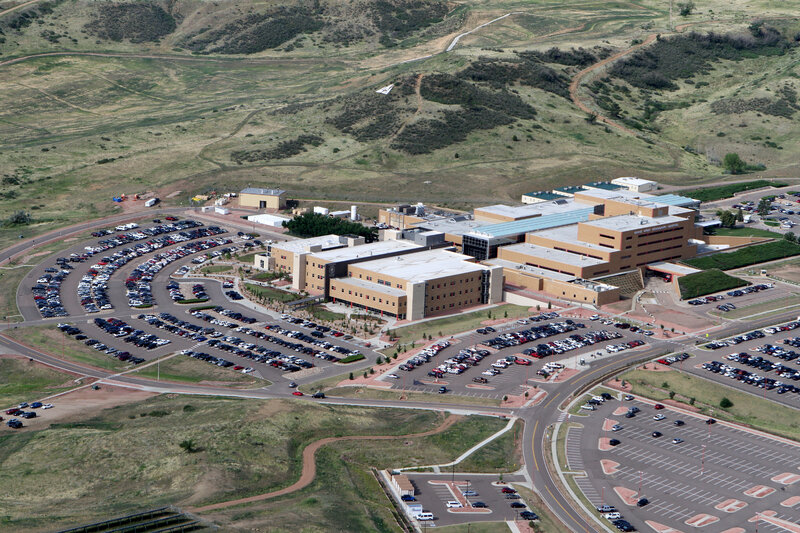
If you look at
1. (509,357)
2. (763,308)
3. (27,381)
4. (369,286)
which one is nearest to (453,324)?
(369,286)

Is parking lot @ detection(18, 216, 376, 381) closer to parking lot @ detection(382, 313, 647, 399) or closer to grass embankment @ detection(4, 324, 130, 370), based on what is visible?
grass embankment @ detection(4, 324, 130, 370)

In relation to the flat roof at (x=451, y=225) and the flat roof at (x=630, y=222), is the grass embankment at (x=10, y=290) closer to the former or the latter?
the flat roof at (x=451, y=225)

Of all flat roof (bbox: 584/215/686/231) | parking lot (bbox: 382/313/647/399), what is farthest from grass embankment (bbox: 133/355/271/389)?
flat roof (bbox: 584/215/686/231)

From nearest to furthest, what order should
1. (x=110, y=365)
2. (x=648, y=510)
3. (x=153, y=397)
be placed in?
1. (x=648, y=510)
2. (x=153, y=397)
3. (x=110, y=365)

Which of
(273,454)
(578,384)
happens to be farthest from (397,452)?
(578,384)

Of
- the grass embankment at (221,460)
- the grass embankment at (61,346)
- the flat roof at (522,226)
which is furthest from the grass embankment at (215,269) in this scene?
the grass embankment at (221,460)

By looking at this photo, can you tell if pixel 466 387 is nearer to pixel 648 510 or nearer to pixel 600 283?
pixel 648 510

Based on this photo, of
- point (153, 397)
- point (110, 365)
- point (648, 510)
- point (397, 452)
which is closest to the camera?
point (648, 510)
